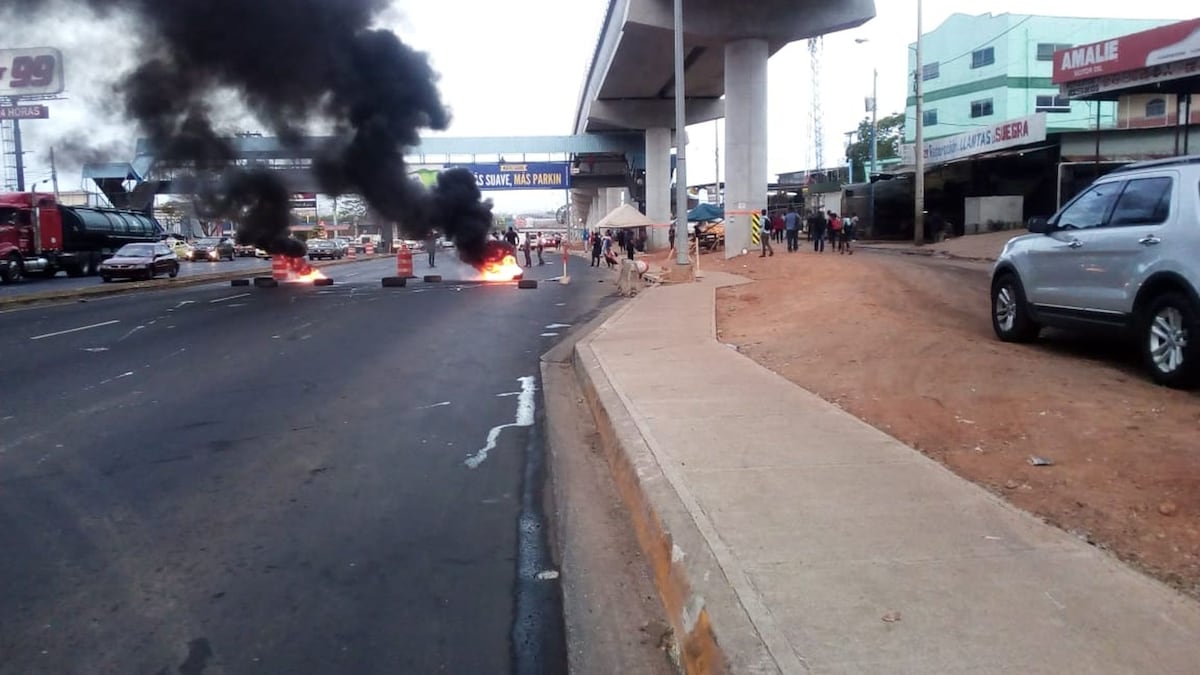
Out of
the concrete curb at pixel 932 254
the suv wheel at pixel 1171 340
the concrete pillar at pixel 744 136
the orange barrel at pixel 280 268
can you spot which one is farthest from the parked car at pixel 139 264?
the suv wheel at pixel 1171 340

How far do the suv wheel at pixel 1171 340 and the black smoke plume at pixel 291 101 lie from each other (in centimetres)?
1660

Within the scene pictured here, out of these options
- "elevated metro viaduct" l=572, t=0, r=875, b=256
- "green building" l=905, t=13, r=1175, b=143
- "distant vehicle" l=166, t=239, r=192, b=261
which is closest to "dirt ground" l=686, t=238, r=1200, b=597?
"elevated metro viaduct" l=572, t=0, r=875, b=256

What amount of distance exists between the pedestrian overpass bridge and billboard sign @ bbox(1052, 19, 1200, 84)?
9473 millimetres

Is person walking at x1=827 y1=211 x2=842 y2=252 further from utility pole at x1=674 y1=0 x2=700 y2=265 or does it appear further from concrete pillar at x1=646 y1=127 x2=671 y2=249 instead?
concrete pillar at x1=646 y1=127 x2=671 y2=249

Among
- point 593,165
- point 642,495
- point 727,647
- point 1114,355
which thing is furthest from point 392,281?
point 593,165

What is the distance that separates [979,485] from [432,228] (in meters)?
22.1

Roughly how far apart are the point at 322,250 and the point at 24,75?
1599cm

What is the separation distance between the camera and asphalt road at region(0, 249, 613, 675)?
12.5ft

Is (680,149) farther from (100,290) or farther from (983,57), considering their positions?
(983,57)

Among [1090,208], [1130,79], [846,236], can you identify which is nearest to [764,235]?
[846,236]

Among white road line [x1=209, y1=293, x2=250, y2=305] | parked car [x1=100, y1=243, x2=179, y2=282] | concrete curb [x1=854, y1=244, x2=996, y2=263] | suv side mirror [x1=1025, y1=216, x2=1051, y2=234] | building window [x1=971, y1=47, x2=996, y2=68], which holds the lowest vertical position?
white road line [x1=209, y1=293, x2=250, y2=305]

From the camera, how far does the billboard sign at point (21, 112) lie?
45059mm

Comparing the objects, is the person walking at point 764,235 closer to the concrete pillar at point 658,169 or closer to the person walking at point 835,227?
the person walking at point 835,227

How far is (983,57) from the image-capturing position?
2094 inches
